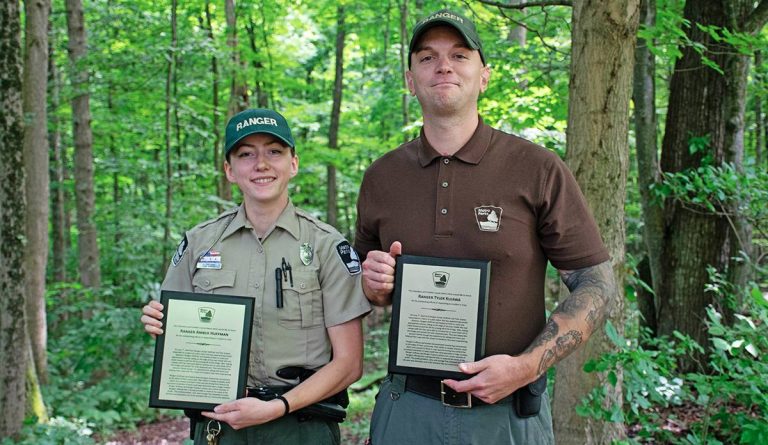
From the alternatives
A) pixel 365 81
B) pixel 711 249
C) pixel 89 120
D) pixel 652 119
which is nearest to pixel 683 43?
pixel 652 119

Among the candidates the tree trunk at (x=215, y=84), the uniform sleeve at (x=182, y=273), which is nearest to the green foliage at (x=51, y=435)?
the uniform sleeve at (x=182, y=273)

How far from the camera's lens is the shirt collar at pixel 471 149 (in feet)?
7.54

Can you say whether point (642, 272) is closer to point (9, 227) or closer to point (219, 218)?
point (219, 218)

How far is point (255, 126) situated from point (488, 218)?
1005mm

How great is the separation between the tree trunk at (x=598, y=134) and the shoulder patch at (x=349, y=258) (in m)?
1.51

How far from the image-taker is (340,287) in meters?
2.56

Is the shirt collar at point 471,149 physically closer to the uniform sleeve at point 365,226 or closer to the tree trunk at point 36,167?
the uniform sleeve at point 365,226

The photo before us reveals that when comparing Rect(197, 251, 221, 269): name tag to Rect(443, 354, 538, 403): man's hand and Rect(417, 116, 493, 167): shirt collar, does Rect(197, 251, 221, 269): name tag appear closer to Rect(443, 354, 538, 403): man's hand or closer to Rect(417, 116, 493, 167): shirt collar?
Rect(417, 116, 493, 167): shirt collar

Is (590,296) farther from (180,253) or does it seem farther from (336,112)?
(336,112)

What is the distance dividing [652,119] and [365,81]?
36.0 ft

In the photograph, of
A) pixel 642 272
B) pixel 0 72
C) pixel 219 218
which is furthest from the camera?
pixel 642 272

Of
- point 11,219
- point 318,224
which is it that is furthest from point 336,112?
point 318,224

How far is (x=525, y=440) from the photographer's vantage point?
88.0 inches

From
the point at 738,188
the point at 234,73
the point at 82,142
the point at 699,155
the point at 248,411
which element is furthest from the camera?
the point at 234,73
